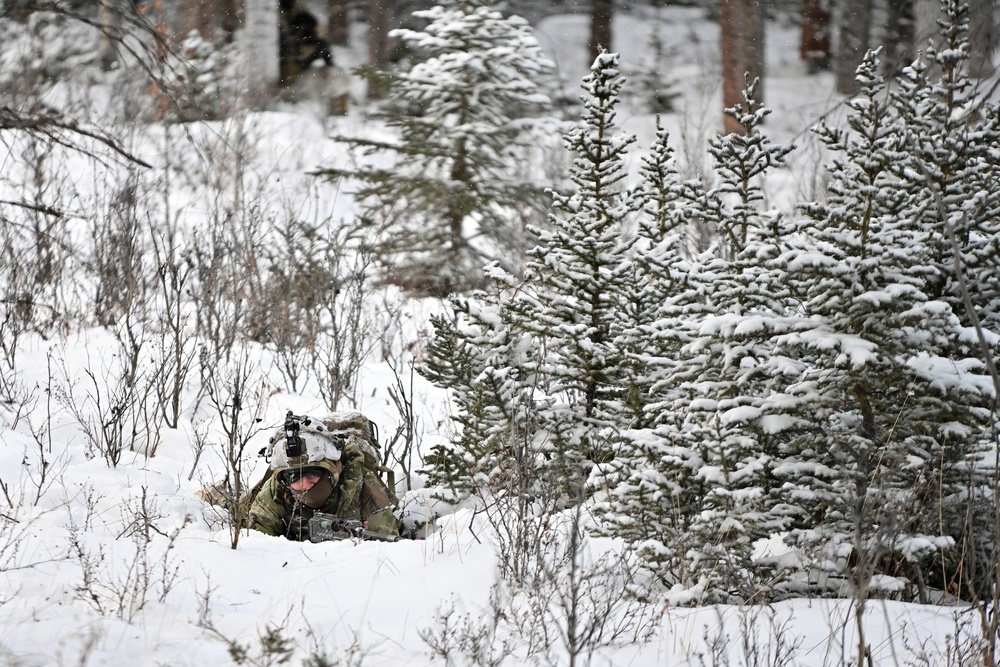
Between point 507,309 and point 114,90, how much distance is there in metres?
13.2

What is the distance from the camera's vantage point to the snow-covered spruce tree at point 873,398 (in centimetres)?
386

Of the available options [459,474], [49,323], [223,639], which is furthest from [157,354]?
[223,639]

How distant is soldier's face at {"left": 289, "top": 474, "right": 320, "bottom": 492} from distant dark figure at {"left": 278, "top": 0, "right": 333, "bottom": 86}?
1880 centimetres

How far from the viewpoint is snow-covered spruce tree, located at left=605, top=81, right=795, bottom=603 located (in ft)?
13.1

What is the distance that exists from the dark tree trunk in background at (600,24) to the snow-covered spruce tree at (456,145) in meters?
7.05

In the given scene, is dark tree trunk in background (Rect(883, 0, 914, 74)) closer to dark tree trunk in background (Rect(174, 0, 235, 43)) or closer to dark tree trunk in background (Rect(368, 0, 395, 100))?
dark tree trunk in background (Rect(368, 0, 395, 100))

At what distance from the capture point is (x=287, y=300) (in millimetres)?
9430

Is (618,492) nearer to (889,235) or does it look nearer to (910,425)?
(910,425)

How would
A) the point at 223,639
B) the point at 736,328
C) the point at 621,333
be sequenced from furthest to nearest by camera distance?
the point at 621,333
the point at 736,328
the point at 223,639

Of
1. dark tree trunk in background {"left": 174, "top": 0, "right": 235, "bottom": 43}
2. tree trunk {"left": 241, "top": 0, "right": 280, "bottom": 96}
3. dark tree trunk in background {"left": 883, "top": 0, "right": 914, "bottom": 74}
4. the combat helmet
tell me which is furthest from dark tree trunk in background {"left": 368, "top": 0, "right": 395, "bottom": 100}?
the combat helmet

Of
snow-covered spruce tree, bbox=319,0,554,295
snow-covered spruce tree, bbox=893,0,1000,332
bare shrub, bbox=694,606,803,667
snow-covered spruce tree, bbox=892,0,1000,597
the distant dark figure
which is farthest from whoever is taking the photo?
the distant dark figure

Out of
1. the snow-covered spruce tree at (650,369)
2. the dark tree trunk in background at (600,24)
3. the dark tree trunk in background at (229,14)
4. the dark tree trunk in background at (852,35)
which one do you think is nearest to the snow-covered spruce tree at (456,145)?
the snow-covered spruce tree at (650,369)

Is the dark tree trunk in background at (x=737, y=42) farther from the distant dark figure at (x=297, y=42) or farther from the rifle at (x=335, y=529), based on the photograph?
the distant dark figure at (x=297, y=42)

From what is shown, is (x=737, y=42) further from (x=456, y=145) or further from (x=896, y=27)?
(x=896, y=27)
